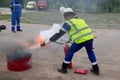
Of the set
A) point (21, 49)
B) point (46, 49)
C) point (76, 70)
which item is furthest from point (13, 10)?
point (76, 70)

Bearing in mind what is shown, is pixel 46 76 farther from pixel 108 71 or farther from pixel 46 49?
pixel 46 49

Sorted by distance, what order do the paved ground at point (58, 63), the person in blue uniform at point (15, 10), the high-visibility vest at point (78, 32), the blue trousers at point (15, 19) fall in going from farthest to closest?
the blue trousers at point (15, 19) < the person in blue uniform at point (15, 10) < the paved ground at point (58, 63) < the high-visibility vest at point (78, 32)

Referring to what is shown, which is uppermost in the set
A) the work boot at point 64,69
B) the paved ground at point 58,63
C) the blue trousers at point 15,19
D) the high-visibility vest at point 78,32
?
the high-visibility vest at point 78,32

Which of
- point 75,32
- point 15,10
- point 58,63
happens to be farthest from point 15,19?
point 75,32

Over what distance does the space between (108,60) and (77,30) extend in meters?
2.19

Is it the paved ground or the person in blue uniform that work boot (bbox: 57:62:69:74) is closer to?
the paved ground

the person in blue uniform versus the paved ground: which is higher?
the person in blue uniform

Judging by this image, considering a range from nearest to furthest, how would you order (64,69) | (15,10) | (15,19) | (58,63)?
(64,69)
(58,63)
(15,10)
(15,19)

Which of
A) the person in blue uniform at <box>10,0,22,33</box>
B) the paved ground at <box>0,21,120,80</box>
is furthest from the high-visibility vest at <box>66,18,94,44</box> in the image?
the person in blue uniform at <box>10,0,22,33</box>

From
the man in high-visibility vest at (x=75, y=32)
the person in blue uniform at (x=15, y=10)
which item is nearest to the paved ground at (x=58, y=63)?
the man in high-visibility vest at (x=75, y=32)

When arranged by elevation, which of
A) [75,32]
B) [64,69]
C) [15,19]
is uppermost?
[75,32]

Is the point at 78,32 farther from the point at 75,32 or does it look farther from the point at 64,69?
the point at 64,69

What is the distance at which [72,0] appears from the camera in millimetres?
8156

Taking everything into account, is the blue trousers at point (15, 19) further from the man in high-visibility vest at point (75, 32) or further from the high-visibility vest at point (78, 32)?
the high-visibility vest at point (78, 32)
